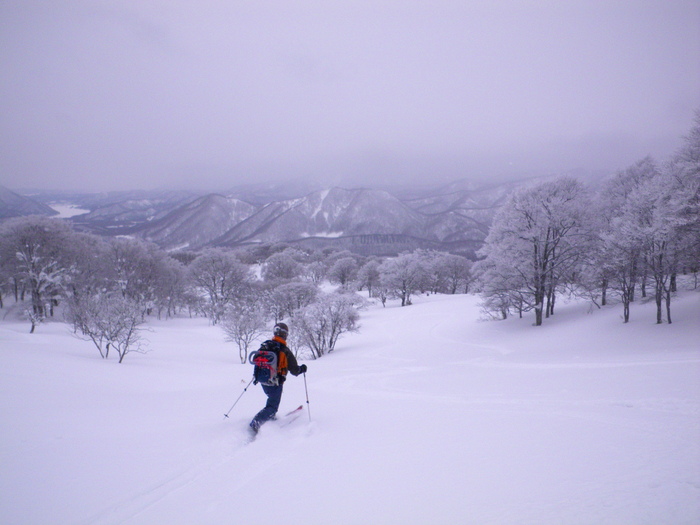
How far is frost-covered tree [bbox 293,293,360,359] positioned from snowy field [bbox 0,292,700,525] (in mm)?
18108

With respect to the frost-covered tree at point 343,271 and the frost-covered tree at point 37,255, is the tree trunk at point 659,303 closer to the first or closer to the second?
the frost-covered tree at point 37,255

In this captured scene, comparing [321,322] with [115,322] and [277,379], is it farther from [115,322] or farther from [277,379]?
[277,379]

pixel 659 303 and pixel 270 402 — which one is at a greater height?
pixel 659 303

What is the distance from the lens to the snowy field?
3.16m

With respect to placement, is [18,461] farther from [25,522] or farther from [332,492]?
[332,492]

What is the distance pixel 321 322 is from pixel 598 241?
72.0 ft

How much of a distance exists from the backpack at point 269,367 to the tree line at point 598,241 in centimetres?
1937

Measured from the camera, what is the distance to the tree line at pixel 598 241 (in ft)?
50.9

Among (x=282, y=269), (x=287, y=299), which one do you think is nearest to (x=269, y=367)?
(x=287, y=299)

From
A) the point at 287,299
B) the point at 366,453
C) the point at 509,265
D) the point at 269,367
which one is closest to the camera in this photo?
the point at 366,453

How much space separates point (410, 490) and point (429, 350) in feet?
63.6

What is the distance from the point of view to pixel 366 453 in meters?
4.52

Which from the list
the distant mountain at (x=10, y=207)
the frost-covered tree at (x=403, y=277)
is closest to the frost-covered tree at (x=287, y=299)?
the frost-covered tree at (x=403, y=277)

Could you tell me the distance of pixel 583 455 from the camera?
4.01 m
